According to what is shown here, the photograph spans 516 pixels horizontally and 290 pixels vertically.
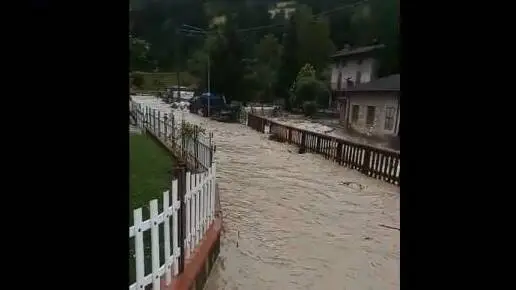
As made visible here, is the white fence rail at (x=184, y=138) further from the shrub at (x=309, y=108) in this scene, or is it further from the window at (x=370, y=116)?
the window at (x=370, y=116)

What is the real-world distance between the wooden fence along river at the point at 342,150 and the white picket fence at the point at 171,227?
2.06 meters

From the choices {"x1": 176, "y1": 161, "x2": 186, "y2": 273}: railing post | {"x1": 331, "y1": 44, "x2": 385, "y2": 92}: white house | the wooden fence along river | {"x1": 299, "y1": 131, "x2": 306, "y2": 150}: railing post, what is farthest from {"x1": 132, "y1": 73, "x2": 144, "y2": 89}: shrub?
{"x1": 299, "y1": 131, "x2": 306, "y2": 150}: railing post

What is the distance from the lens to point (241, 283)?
2.75m

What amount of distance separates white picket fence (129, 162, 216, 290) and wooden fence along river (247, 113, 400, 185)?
2057 mm

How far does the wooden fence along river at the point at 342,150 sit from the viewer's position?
5391 mm

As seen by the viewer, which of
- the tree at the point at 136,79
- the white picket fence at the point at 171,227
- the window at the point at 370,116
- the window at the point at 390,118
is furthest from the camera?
the window at the point at 370,116

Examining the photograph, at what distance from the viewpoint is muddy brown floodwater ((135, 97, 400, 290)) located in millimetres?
2924

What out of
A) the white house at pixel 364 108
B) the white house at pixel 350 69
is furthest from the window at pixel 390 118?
the white house at pixel 364 108

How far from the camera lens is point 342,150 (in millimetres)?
6570
